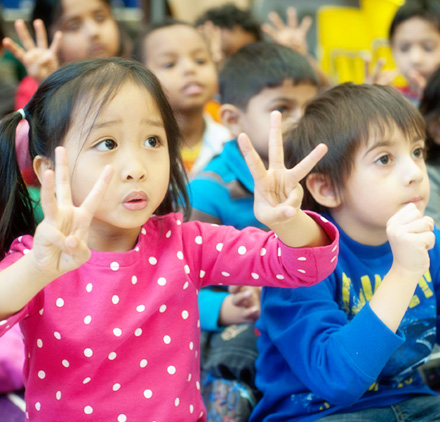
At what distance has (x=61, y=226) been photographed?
0.69 m

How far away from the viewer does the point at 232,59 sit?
171 cm

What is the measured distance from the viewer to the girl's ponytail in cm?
90

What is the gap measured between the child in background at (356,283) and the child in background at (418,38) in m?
1.37

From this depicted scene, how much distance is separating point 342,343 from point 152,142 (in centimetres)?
38

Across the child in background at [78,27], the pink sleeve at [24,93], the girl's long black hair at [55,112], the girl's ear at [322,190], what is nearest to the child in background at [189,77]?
the child in background at [78,27]

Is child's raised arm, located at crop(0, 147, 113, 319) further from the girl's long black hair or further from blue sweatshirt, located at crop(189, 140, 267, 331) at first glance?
blue sweatshirt, located at crop(189, 140, 267, 331)

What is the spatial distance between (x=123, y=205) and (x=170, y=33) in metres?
1.36

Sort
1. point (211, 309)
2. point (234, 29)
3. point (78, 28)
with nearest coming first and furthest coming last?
point (211, 309), point (78, 28), point (234, 29)

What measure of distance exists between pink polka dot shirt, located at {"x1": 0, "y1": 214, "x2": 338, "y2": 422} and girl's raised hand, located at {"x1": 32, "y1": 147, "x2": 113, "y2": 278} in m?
0.13

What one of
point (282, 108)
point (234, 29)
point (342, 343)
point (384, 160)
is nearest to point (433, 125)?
point (282, 108)

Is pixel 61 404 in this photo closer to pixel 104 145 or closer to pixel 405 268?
pixel 104 145

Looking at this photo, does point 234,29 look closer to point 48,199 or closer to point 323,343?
point 323,343

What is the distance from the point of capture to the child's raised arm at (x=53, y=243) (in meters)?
0.68

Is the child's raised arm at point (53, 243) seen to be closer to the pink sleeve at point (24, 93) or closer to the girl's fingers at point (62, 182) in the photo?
the girl's fingers at point (62, 182)
